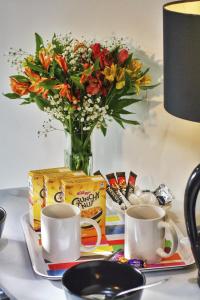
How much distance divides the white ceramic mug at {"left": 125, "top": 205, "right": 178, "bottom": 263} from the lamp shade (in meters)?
0.25

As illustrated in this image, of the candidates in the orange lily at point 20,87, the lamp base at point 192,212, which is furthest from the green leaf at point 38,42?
the lamp base at point 192,212

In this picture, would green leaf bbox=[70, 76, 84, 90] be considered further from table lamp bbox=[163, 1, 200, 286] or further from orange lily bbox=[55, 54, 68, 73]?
table lamp bbox=[163, 1, 200, 286]

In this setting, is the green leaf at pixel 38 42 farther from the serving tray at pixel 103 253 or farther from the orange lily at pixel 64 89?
→ the serving tray at pixel 103 253

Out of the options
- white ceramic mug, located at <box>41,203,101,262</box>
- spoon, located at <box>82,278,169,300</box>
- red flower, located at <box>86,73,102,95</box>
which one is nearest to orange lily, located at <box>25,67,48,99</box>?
red flower, located at <box>86,73,102,95</box>

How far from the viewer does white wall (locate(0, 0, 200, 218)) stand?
1.88m

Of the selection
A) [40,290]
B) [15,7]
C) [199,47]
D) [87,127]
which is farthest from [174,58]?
[15,7]

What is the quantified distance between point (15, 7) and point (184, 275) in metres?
0.94

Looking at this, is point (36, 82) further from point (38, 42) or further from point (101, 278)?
point (101, 278)

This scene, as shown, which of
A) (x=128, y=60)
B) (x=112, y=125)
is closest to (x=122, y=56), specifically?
(x=128, y=60)

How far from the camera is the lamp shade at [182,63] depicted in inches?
49.5

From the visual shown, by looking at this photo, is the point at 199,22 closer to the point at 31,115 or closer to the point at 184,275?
the point at 184,275

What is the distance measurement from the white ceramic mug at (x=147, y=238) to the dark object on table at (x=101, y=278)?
0.39 feet

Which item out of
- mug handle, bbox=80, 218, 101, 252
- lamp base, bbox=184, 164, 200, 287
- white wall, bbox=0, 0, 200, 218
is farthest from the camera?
white wall, bbox=0, 0, 200, 218

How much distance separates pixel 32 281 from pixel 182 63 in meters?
0.57
